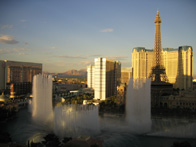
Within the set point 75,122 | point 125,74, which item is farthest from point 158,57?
point 75,122

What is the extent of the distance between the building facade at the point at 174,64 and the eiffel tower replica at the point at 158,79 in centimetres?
647

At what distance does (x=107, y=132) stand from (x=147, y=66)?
6166cm

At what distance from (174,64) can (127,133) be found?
5558 centimetres

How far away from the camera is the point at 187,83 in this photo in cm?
6475

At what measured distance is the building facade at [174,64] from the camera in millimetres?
64562

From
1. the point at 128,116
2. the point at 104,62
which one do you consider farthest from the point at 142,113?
the point at 104,62

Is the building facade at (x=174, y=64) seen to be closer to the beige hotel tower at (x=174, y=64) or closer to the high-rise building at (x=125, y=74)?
the beige hotel tower at (x=174, y=64)

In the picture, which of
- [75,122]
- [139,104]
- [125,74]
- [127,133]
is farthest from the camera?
[125,74]

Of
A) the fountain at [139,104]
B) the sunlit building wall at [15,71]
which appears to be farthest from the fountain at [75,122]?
the sunlit building wall at [15,71]

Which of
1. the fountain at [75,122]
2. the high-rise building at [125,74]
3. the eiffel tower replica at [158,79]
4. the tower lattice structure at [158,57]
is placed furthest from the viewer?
the high-rise building at [125,74]

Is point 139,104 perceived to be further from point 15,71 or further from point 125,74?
point 125,74

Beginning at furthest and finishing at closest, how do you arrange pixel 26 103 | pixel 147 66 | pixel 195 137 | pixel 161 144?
1. pixel 147 66
2. pixel 26 103
3. pixel 195 137
4. pixel 161 144

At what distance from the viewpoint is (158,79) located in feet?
158

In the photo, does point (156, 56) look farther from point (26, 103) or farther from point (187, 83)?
point (26, 103)
